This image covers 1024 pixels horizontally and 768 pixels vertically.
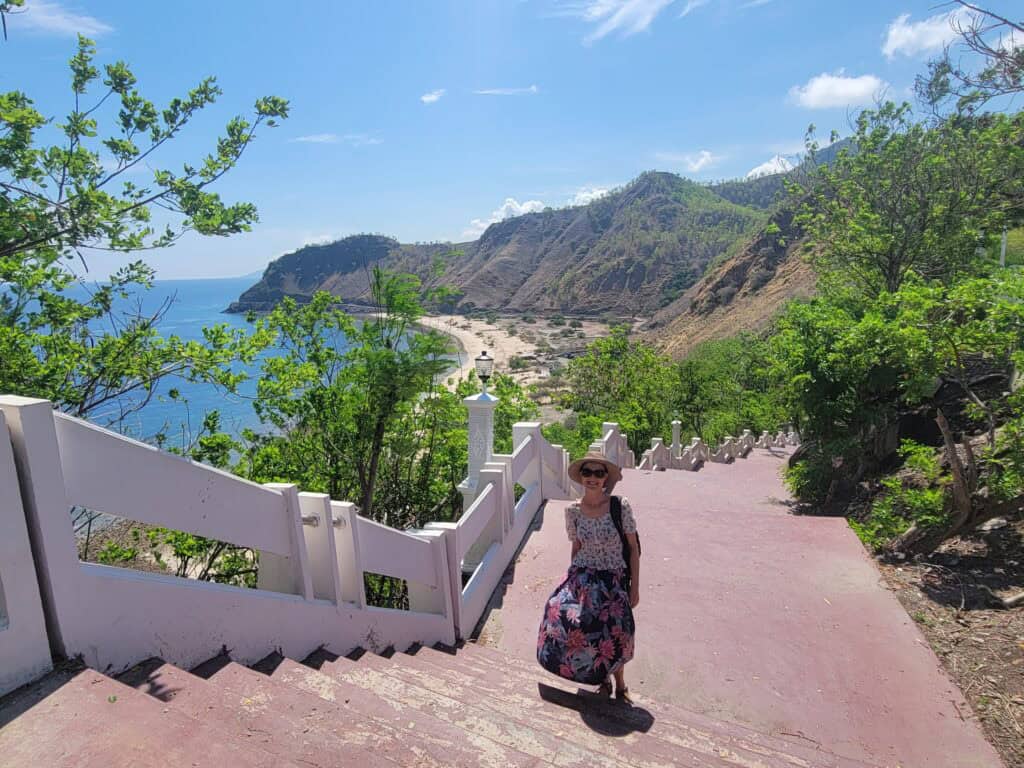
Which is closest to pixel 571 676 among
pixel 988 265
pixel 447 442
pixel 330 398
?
pixel 330 398

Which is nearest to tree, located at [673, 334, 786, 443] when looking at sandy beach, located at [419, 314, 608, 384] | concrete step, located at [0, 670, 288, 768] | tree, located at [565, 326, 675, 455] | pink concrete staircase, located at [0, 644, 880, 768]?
tree, located at [565, 326, 675, 455]

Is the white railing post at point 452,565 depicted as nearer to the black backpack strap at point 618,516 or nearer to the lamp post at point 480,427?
the black backpack strap at point 618,516

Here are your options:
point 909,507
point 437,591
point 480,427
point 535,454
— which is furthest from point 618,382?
point 437,591

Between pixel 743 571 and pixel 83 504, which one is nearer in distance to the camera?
pixel 83 504

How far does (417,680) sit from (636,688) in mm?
1636

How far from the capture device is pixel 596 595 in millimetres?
3596

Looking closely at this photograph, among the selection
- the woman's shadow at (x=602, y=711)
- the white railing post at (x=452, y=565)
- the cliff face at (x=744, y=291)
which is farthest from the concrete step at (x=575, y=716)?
the cliff face at (x=744, y=291)

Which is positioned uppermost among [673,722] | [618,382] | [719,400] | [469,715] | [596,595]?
[596,595]

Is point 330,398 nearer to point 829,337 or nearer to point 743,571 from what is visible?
point 743,571

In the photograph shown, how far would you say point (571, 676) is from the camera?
11.6ft

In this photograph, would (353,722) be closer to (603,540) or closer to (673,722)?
(603,540)

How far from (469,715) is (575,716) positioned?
63 cm

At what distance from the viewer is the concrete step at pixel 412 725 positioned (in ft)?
8.24

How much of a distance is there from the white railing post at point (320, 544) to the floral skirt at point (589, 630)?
1.23m
